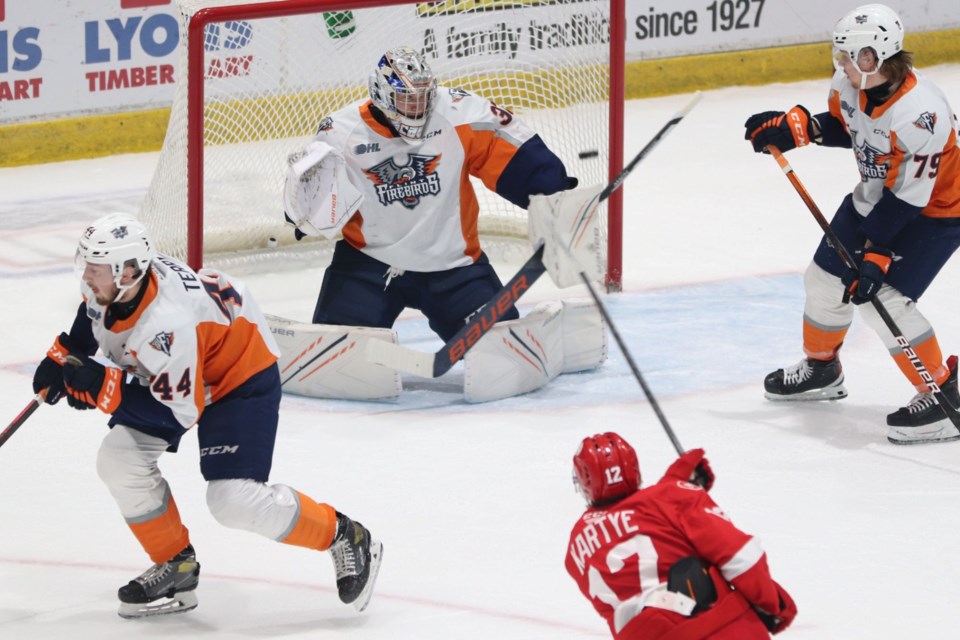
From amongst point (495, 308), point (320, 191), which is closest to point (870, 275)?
point (495, 308)

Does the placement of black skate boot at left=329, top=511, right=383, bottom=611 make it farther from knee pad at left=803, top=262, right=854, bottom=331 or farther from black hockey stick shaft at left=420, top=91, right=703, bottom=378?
knee pad at left=803, top=262, right=854, bottom=331

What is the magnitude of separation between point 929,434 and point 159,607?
2.16 m

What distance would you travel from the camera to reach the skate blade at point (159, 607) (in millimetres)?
3705

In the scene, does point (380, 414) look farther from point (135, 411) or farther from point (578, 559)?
point (578, 559)

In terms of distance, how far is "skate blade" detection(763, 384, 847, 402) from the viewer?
5.03 meters

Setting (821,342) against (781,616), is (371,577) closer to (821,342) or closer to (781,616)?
(781,616)

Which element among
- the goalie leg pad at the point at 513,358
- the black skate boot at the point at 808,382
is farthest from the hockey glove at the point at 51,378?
the black skate boot at the point at 808,382

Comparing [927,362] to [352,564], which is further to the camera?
[927,362]

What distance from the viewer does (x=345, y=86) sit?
248 inches

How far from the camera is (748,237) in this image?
679cm

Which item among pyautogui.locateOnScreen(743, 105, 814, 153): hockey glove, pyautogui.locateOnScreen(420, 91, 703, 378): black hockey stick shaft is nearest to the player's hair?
pyautogui.locateOnScreen(743, 105, 814, 153): hockey glove

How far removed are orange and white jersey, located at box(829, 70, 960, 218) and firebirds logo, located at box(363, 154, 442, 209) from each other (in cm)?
120

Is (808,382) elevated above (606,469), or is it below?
below

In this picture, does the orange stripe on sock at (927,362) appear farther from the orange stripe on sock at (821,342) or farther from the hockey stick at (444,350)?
the hockey stick at (444,350)
